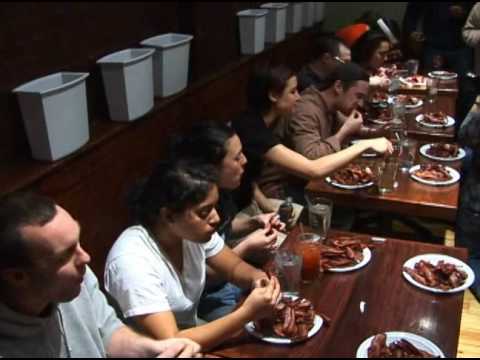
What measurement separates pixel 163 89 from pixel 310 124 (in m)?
0.82

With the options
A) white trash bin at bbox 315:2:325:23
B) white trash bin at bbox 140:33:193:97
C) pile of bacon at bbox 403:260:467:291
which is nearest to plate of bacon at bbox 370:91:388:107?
white trash bin at bbox 140:33:193:97

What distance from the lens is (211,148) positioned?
2115 millimetres

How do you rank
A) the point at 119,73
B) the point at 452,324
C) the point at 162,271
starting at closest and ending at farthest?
1. the point at 452,324
2. the point at 162,271
3. the point at 119,73

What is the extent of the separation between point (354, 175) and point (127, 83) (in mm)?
1131

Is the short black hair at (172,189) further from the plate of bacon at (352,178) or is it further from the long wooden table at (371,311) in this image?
the plate of bacon at (352,178)

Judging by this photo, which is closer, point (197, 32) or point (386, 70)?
point (197, 32)

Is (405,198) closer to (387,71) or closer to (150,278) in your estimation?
(150,278)

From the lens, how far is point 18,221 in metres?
1.25

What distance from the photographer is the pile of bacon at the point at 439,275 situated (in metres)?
1.68

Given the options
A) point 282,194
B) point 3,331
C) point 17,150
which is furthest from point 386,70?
point 3,331

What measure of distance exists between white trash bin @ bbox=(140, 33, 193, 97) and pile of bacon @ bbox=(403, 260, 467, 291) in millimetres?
1730

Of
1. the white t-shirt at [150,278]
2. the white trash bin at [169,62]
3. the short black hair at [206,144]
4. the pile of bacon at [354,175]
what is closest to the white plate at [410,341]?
the white t-shirt at [150,278]

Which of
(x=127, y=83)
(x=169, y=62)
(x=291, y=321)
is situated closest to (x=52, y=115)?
(x=127, y=83)

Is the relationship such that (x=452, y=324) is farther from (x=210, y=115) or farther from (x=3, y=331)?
(x=210, y=115)
